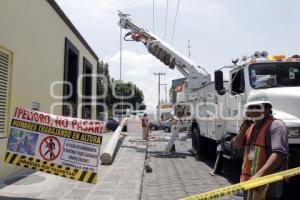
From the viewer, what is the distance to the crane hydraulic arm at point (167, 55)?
16.3 meters

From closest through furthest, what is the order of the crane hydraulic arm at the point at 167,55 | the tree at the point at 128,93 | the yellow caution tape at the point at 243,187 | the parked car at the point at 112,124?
1. the yellow caution tape at the point at 243,187
2. the crane hydraulic arm at the point at 167,55
3. the parked car at the point at 112,124
4. the tree at the point at 128,93

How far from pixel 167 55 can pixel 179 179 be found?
7245 mm

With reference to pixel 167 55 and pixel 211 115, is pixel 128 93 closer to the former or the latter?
pixel 167 55

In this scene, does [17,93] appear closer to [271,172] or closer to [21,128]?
[21,128]

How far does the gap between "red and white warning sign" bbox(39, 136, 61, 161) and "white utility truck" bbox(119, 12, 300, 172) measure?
12.6ft

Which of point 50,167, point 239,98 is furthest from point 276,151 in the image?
point 239,98

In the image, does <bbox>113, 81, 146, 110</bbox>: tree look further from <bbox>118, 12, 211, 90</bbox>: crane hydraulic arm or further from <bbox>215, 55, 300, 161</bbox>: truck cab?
<bbox>215, 55, 300, 161</bbox>: truck cab

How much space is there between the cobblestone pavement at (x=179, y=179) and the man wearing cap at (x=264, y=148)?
3654 mm

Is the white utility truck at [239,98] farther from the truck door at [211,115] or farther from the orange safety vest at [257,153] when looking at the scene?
the orange safety vest at [257,153]

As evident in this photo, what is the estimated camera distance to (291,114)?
27.7ft

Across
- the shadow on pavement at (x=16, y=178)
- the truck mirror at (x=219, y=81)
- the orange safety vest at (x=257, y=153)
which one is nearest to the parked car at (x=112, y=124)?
the shadow on pavement at (x=16, y=178)

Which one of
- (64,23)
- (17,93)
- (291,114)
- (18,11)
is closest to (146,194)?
(291,114)

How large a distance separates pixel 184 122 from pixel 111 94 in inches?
2005

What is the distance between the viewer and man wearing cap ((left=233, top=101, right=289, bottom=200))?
15.8 feet
